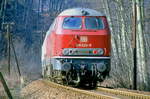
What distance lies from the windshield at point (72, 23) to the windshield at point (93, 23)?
292 mm

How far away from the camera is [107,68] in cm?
1650

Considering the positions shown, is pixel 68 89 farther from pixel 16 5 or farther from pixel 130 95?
pixel 16 5

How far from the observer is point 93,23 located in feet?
55.7

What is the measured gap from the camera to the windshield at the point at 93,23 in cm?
1689

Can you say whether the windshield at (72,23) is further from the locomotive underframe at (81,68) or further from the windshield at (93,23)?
the locomotive underframe at (81,68)

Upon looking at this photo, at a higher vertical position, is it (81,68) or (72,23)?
(72,23)

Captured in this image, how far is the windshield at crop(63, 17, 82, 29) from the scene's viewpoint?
16.8m

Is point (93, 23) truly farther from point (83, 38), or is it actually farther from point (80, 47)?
point (80, 47)

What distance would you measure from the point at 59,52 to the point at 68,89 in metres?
1.49

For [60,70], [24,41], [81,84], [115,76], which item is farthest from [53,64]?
[24,41]

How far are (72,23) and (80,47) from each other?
114 centimetres

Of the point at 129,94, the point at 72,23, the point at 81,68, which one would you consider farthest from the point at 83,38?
the point at 129,94

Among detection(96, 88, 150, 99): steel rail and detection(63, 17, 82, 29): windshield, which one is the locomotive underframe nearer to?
detection(96, 88, 150, 99): steel rail

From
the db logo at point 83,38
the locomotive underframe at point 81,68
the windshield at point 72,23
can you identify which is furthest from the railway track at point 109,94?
the windshield at point 72,23
